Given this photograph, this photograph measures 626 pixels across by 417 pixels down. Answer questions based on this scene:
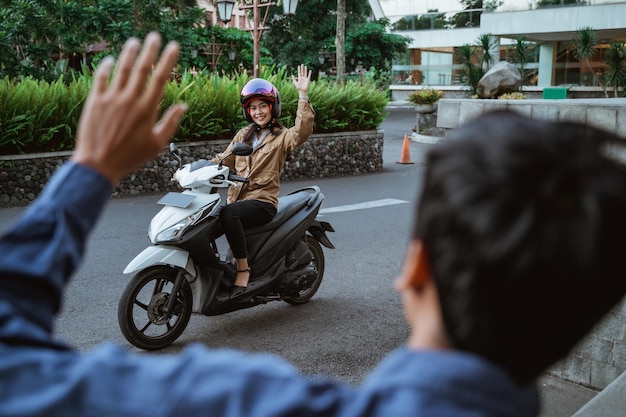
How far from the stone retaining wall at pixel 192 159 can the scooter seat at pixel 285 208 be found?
74.9 inches

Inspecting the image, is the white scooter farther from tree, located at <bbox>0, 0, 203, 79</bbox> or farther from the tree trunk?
the tree trunk

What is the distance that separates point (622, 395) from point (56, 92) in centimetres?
1021

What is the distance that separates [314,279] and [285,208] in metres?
0.72

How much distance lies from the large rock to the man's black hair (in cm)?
2474

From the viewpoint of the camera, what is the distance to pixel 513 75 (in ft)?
80.9

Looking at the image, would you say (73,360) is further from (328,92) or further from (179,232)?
(328,92)

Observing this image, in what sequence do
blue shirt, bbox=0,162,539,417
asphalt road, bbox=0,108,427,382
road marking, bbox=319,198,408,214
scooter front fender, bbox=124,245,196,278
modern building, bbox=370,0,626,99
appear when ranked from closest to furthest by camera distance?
1. blue shirt, bbox=0,162,539,417
2. scooter front fender, bbox=124,245,196,278
3. asphalt road, bbox=0,108,427,382
4. road marking, bbox=319,198,408,214
5. modern building, bbox=370,0,626,99

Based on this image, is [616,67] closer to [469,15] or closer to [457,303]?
[469,15]

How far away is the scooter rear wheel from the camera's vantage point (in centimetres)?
591

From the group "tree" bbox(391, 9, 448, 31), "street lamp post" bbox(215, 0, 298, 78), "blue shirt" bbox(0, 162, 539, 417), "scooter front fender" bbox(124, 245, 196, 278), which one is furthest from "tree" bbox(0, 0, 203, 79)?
"tree" bbox(391, 9, 448, 31)

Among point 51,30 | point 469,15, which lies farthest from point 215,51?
point 469,15

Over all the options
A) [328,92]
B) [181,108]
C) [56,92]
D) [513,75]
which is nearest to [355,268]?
[181,108]

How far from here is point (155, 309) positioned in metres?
4.84

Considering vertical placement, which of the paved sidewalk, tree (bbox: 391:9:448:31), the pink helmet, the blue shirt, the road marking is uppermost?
tree (bbox: 391:9:448:31)
